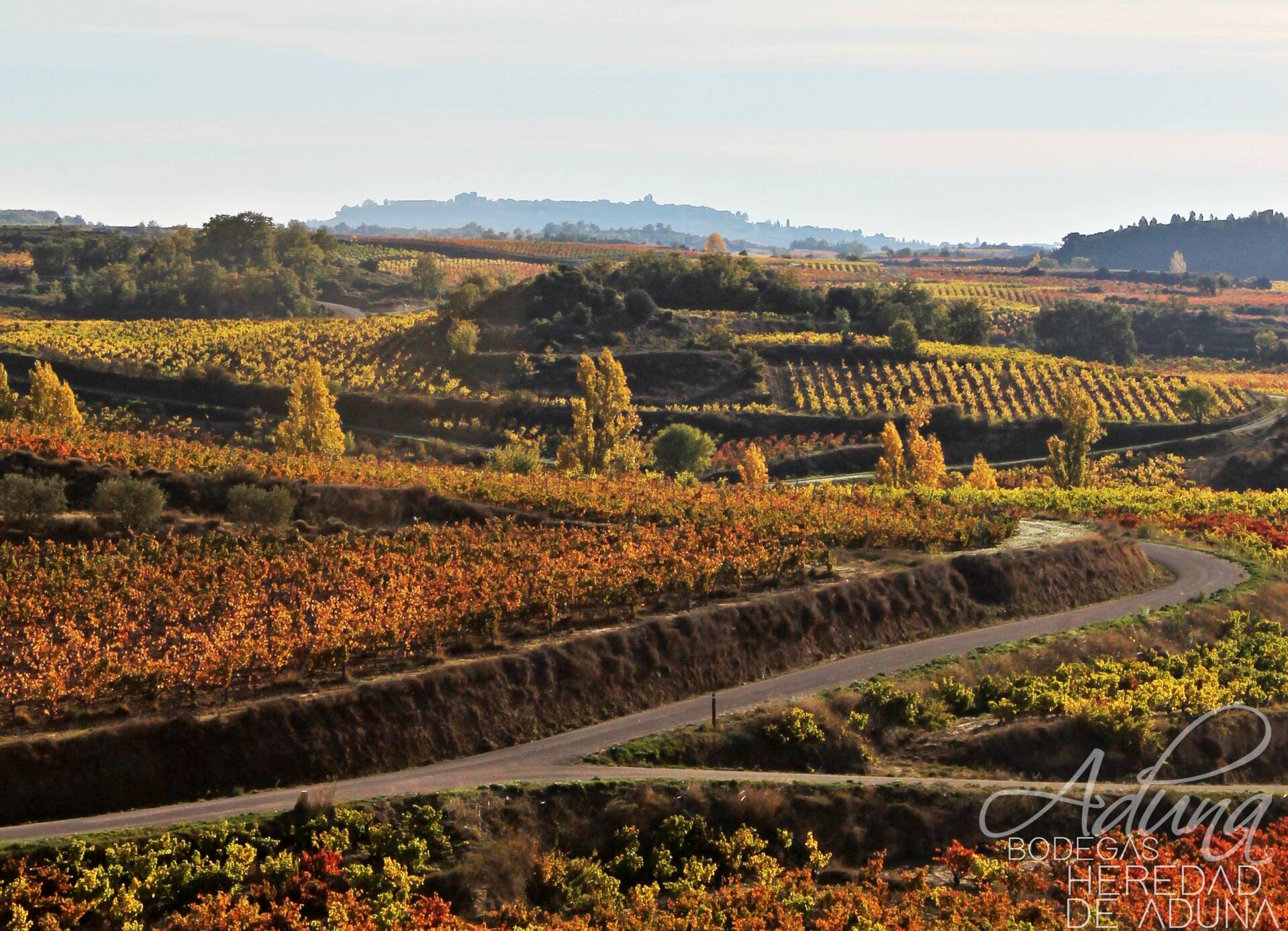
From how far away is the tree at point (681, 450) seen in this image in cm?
7762

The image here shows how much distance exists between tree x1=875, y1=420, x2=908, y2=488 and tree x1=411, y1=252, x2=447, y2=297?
9962 centimetres

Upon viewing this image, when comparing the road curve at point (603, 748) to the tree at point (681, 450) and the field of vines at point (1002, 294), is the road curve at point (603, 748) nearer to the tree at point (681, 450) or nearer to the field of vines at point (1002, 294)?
the tree at point (681, 450)

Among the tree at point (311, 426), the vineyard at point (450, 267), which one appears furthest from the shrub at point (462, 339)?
the vineyard at point (450, 267)

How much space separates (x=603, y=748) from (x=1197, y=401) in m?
76.0

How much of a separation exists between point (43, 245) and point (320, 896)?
16953cm

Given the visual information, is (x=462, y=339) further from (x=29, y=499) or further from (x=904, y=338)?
(x=29, y=499)

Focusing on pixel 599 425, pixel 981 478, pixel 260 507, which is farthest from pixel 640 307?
pixel 260 507

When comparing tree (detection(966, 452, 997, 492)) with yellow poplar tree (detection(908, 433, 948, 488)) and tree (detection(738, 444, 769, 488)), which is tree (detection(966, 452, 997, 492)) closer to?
yellow poplar tree (detection(908, 433, 948, 488))

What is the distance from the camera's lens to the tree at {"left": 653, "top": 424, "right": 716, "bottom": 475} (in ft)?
255

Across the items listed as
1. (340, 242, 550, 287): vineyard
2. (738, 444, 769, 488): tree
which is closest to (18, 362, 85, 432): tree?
(738, 444, 769, 488): tree

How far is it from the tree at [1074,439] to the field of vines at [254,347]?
148ft

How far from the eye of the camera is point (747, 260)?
136 metres

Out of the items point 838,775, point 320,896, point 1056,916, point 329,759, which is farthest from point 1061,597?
point 320,896

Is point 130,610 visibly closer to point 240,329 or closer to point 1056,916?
point 1056,916
